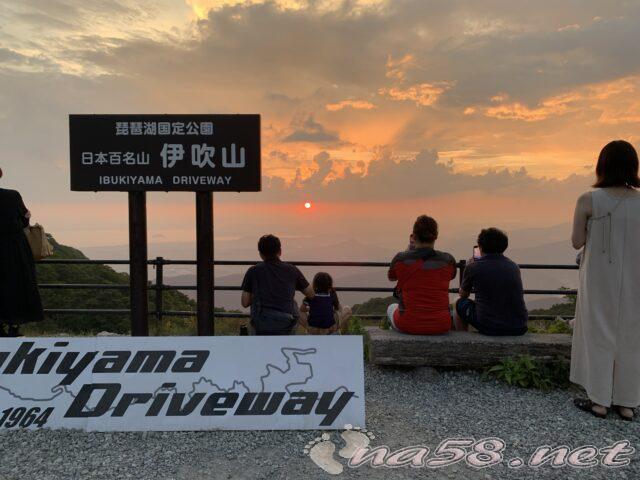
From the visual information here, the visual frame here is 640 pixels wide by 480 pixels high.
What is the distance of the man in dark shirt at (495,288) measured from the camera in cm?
481

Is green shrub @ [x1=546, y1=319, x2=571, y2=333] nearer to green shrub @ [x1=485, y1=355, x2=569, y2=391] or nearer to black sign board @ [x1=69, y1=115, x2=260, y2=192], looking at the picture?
green shrub @ [x1=485, y1=355, x2=569, y2=391]

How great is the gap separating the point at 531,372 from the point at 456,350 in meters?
0.69

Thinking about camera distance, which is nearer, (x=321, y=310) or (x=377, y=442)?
(x=377, y=442)

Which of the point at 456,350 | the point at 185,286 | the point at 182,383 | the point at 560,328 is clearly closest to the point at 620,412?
the point at 456,350

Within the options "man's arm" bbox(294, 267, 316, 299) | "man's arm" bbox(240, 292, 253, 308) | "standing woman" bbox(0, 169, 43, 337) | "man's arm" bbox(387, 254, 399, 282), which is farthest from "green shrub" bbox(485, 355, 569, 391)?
"standing woman" bbox(0, 169, 43, 337)

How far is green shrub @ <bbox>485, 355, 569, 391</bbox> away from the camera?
463 cm

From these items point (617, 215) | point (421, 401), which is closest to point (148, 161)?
point (421, 401)

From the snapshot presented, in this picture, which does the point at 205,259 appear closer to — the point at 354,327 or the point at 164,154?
the point at 164,154

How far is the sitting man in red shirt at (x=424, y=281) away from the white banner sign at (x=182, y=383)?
120cm

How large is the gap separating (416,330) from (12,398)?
348 centimetres

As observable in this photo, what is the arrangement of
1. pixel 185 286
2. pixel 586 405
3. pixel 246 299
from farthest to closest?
pixel 185 286 → pixel 246 299 → pixel 586 405

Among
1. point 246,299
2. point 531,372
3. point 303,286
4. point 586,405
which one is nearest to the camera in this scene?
point 586,405

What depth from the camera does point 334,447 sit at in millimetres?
3504

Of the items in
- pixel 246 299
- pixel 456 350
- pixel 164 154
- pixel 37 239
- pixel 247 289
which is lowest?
pixel 456 350
